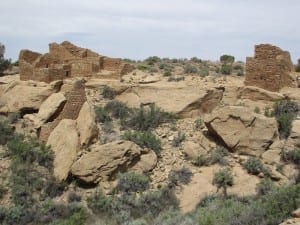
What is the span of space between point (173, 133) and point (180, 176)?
7.52 ft

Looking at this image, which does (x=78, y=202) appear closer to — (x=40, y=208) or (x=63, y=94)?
(x=40, y=208)

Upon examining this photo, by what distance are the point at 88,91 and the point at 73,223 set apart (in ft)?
28.1

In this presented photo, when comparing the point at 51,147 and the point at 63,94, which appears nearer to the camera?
the point at 51,147

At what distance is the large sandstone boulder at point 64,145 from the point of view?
587 inches

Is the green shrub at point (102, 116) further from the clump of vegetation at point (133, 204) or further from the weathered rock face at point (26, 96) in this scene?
the clump of vegetation at point (133, 204)

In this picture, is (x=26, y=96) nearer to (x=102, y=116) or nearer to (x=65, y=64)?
(x=65, y=64)

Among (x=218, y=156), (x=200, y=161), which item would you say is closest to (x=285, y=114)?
(x=218, y=156)

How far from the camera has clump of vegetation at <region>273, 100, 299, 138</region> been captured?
1563 centimetres

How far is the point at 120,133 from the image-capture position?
655 inches

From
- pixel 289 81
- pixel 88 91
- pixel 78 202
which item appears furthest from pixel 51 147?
pixel 289 81

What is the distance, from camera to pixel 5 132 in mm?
16531

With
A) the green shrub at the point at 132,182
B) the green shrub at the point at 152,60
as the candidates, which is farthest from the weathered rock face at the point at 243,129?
the green shrub at the point at 152,60

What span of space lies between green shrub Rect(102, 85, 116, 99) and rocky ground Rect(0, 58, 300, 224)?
14 centimetres

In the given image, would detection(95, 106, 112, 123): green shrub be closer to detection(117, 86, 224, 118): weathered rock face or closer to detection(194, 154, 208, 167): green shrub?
detection(117, 86, 224, 118): weathered rock face
